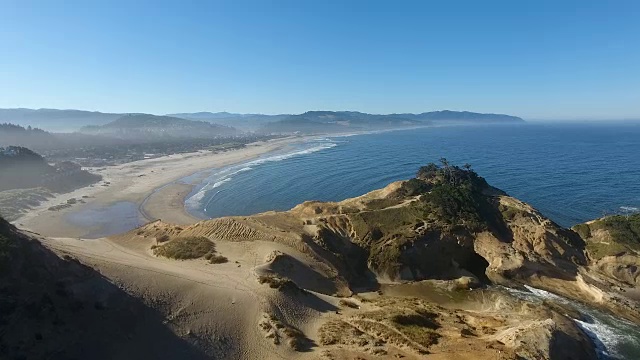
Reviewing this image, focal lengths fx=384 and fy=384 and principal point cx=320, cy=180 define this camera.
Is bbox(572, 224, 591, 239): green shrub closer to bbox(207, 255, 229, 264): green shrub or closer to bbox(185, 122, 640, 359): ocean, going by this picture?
bbox(185, 122, 640, 359): ocean

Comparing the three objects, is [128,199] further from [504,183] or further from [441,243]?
[504,183]

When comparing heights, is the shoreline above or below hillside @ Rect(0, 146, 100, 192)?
below

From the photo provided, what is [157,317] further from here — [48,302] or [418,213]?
[418,213]

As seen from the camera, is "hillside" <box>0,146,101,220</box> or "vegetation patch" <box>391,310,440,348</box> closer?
"vegetation patch" <box>391,310,440,348</box>

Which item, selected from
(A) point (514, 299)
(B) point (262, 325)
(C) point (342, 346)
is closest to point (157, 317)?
(B) point (262, 325)

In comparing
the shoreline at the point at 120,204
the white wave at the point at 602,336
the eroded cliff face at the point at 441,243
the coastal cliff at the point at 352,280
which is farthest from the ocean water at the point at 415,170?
the white wave at the point at 602,336

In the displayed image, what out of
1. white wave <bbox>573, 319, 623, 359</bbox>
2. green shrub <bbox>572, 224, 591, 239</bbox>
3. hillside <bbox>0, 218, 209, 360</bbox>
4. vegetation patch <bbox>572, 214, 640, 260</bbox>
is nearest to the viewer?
hillside <bbox>0, 218, 209, 360</bbox>

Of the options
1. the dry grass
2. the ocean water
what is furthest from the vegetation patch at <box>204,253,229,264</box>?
the ocean water
